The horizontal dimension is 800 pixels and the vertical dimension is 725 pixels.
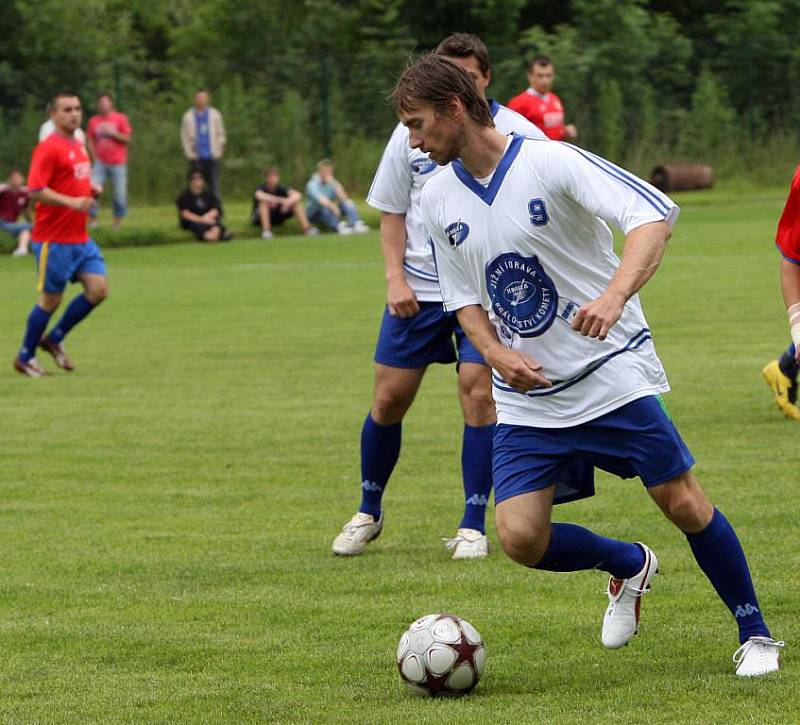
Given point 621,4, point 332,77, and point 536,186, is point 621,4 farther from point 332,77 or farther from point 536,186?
point 536,186

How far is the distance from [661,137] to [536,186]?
101 feet

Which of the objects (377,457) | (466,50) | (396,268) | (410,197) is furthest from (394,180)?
(377,457)

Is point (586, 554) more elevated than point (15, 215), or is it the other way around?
point (586, 554)

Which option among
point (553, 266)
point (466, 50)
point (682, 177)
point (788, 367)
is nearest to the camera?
point (553, 266)

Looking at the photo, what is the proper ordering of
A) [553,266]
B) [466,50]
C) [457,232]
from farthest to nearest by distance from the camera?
[466,50]
[457,232]
[553,266]

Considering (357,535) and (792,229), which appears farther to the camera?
(357,535)

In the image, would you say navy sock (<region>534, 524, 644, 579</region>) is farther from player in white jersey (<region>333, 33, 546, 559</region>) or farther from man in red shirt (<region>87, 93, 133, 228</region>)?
man in red shirt (<region>87, 93, 133, 228</region>)

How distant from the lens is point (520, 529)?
5.07m

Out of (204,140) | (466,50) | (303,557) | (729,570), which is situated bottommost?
(204,140)

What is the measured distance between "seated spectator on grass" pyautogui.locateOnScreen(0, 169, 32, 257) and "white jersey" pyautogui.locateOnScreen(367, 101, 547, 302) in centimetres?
1936

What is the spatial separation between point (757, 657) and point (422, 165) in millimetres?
2835

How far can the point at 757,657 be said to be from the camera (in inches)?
197

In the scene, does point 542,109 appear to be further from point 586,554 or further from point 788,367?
point 586,554

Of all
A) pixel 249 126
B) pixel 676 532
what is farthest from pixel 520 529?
pixel 249 126
